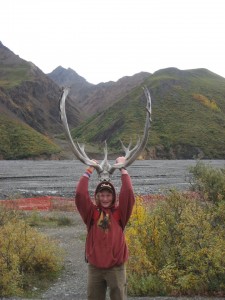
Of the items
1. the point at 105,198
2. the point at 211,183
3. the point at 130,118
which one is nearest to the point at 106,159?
the point at 105,198

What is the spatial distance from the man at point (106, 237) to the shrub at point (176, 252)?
10.1ft

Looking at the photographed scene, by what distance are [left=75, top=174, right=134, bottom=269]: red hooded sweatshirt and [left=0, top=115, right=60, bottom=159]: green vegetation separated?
312 feet

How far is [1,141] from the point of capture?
104312 millimetres

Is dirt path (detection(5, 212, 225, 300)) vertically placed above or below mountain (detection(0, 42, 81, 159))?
below

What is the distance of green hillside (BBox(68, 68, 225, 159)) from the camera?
10894cm

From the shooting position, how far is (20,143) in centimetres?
10594

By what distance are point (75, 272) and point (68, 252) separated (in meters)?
2.40

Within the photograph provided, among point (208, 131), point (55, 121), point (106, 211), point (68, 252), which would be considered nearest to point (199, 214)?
point (106, 211)

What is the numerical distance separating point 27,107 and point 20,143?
4948cm

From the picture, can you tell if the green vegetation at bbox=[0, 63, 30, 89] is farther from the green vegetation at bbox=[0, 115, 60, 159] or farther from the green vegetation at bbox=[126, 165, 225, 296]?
the green vegetation at bbox=[126, 165, 225, 296]

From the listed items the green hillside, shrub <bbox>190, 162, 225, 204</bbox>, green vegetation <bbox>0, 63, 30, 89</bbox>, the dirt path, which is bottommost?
the dirt path

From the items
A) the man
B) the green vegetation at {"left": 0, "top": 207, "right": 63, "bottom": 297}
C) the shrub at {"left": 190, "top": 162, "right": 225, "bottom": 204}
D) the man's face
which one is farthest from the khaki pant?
the shrub at {"left": 190, "top": 162, "right": 225, "bottom": 204}

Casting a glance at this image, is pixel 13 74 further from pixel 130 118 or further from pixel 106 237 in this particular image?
pixel 106 237

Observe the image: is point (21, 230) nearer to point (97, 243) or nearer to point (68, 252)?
point (68, 252)
